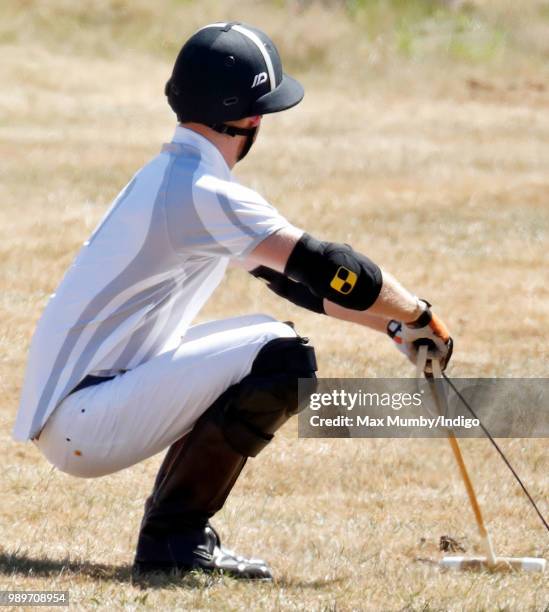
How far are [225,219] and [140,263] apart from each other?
0.33 meters

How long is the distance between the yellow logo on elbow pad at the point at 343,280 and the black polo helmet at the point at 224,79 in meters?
0.66

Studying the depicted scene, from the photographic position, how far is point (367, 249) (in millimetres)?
12789

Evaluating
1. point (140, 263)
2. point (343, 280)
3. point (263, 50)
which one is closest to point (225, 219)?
point (140, 263)

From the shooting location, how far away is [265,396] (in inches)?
192

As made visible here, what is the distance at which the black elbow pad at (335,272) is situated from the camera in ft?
15.9

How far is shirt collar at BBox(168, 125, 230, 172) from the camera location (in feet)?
16.6

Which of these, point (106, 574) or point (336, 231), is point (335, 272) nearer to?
point (106, 574)

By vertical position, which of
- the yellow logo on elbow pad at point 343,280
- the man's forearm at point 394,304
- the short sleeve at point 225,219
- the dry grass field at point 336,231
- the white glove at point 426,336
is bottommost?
the dry grass field at point 336,231

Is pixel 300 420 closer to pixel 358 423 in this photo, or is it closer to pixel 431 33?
pixel 358 423

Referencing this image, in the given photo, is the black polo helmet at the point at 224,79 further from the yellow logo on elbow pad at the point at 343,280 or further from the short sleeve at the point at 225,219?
the yellow logo on elbow pad at the point at 343,280

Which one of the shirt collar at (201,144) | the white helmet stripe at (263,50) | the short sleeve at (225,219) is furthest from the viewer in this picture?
the white helmet stripe at (263,50)

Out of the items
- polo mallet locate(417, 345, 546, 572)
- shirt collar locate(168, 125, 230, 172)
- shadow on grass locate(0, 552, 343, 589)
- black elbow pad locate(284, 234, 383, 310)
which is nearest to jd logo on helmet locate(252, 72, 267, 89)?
shirt collar locate(168, 125, 230, 172)

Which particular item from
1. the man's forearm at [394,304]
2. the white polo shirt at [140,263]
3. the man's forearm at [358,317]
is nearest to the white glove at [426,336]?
the man's forearm at [394,304]

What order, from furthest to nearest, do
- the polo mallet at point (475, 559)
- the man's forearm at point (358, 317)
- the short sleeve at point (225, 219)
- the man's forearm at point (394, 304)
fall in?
the man's forearm at point (358, 317), the polo mallet at point (475, 559), the man's forearm at point (394, 304), the short sleeve at point (225, 219)
